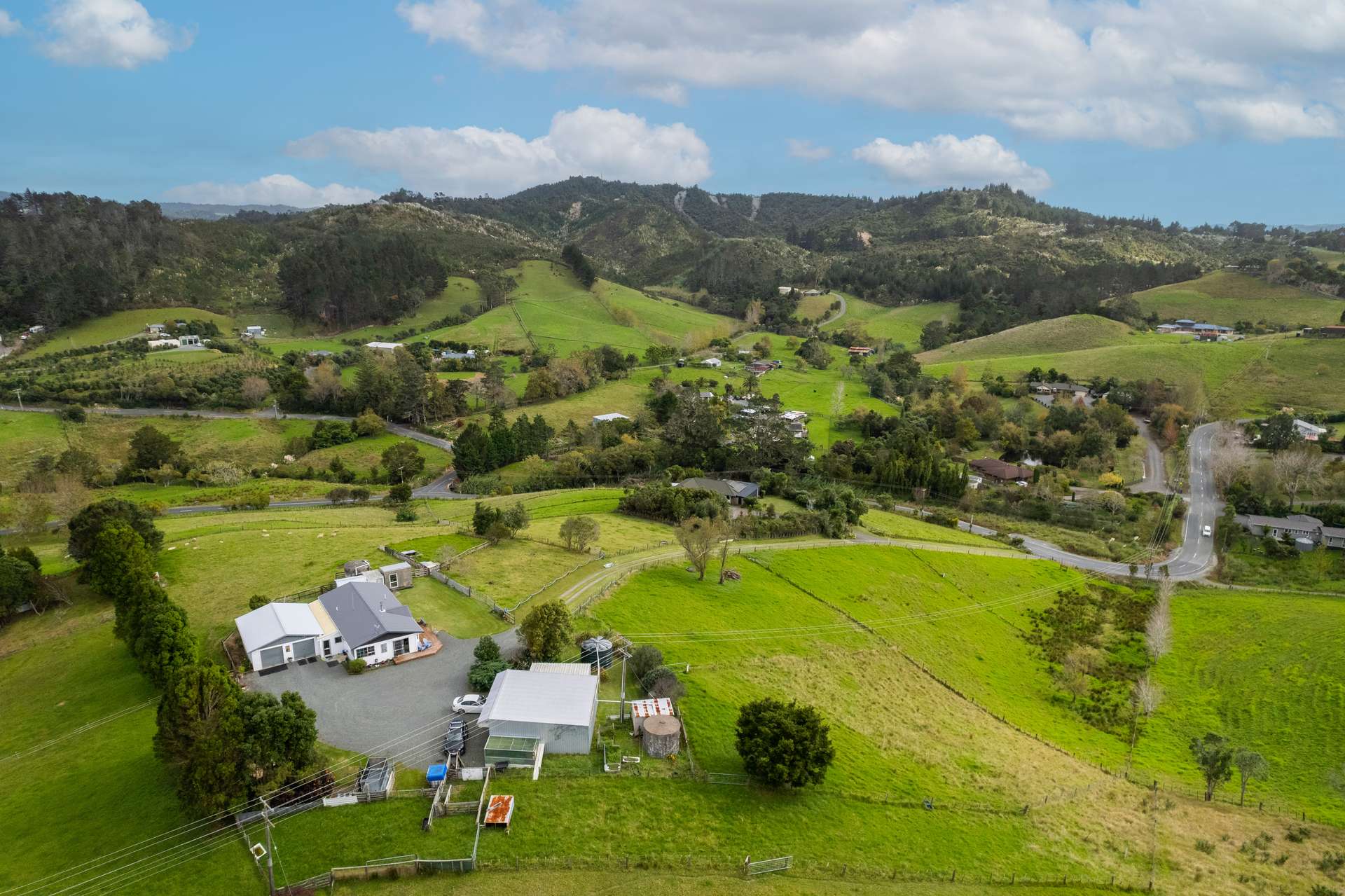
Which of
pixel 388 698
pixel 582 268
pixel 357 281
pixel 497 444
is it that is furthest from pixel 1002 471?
pixel 357 281

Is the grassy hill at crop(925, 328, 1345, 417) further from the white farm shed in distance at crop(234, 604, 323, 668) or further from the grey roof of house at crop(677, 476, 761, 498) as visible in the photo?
the white farm shed in distance at crop(234, 604, 323, 668)

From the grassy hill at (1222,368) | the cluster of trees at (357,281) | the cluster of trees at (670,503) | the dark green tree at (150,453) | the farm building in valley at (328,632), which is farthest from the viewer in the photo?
the cluster of trees at (357,281)

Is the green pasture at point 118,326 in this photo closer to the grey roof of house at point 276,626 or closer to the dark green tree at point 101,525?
the dark green tree at point 101,525

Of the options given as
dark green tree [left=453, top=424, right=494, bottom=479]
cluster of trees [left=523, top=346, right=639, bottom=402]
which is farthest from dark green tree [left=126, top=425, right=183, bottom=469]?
cluster of trees [left=523, top=346, right=639, bottom=402]

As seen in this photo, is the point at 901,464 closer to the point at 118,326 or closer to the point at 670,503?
the point at 670,503

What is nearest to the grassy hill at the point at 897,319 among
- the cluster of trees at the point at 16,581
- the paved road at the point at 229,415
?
the paved road at the point at 229,415
